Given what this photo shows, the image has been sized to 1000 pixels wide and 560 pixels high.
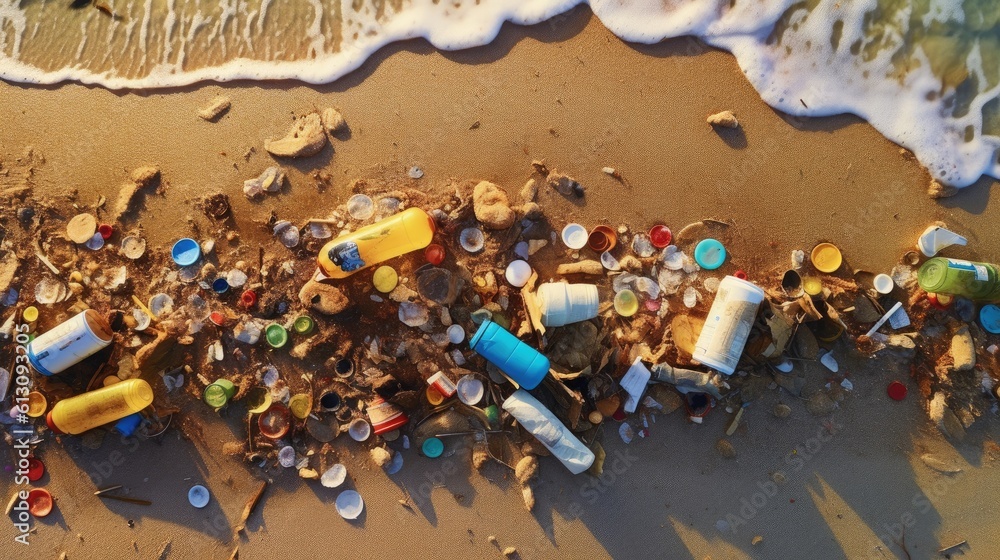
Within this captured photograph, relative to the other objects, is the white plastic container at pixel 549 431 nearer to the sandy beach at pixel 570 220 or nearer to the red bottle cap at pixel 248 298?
the sandy beach at pixel 570 220

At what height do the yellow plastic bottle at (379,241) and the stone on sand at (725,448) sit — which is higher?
the yellow plastic bottle at (379,241)

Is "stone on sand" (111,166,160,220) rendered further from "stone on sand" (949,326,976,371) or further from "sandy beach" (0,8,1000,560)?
"stone on sand" (949,326,976,371)

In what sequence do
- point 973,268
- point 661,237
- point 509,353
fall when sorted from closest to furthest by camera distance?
point 509,353
point 973,268
point 661,237

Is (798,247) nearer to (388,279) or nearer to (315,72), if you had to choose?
(388,279)

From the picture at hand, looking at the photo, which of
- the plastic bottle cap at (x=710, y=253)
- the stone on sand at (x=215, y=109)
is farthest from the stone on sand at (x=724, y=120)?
the stone on sand at (x=215, y=109)

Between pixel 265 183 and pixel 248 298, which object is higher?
pixel 265 183

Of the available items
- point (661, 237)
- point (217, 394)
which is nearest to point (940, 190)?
point (661, 237)

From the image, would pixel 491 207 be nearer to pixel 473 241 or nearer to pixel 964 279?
pixel 473 241
